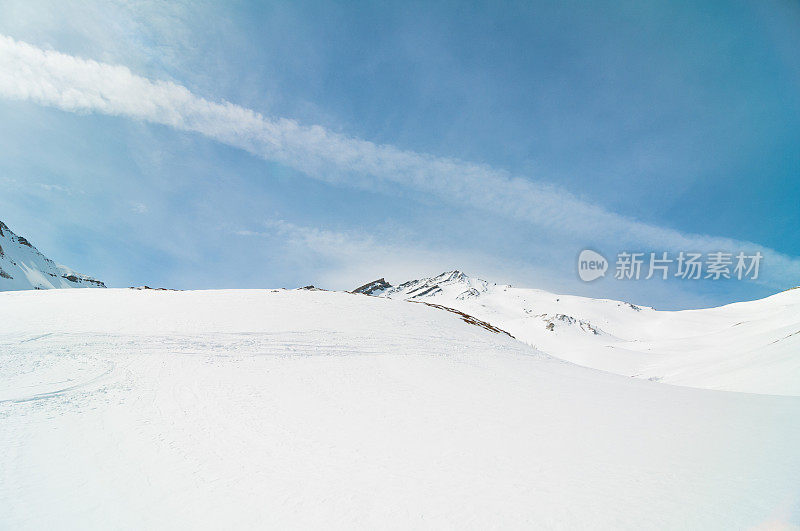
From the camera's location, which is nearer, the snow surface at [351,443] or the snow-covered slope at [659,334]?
the snow surface at [351,443]

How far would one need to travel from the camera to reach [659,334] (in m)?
80.3

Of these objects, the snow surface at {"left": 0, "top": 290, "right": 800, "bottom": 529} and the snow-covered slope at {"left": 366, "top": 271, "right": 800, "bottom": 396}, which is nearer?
the snow surface at {"left": 0, "top": 290, "right": 800, "bottom": 529}

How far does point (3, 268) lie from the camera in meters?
176

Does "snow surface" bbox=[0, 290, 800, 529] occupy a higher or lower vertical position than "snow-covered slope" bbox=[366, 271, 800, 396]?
lower

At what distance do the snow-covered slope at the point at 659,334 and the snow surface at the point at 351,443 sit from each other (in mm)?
11407

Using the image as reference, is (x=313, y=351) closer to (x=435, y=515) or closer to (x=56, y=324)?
(x=435, y=515)

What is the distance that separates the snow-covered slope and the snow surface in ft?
37.4

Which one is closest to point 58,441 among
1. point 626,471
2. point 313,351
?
point 313,351

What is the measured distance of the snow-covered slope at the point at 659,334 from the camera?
1855cm

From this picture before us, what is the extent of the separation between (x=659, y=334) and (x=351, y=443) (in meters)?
102

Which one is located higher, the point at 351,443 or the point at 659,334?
the point at 659,334

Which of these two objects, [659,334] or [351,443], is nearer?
[351,443]

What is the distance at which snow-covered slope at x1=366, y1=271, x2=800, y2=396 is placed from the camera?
18.5m

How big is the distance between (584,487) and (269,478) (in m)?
4.41
